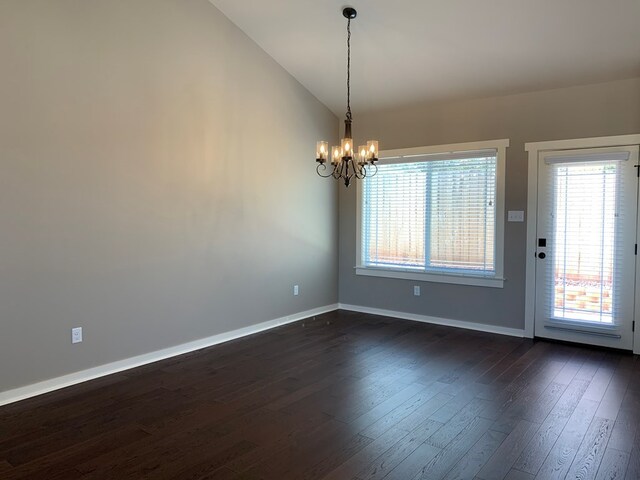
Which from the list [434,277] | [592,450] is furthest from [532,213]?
[592,450]

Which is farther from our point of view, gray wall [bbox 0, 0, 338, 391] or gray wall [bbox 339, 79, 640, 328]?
gray wall [bbox 339, 79, 640, 328]

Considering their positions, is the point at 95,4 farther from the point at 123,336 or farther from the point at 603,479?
the point at 603,479

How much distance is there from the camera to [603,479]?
2.38 m

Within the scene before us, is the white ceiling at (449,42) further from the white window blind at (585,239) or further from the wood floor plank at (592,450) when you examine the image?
the wood floor plank at (592,450)

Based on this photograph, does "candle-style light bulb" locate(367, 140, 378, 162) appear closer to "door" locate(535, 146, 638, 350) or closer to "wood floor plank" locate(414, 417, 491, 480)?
"door" locate(535, 146, 638, 350)

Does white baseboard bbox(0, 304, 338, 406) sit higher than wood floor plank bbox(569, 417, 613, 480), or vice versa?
white baseboard bbox(0, 304, 338, 406)

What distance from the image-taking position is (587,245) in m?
4.73

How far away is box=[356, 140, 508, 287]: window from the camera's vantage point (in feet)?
17.5

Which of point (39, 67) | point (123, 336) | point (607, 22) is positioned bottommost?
point (123, 336)

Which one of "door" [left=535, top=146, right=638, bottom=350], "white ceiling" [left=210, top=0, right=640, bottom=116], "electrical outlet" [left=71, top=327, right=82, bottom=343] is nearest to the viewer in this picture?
"electrical outlet" [left=71, top=327, right=82, bottom=343]

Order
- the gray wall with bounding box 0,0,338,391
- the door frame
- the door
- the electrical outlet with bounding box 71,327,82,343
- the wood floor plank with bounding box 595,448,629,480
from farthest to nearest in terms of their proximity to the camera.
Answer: the door frame → the door → the electrical outlet with bounding box 71,327,82,343 → the gray wall with bounding box 0,0,338,391 → the wood floor plank with bounding box 595,448,629,480

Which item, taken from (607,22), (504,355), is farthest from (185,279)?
(607,22)

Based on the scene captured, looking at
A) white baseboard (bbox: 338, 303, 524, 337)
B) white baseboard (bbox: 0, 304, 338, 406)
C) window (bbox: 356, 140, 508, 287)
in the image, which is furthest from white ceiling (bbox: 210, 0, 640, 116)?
white baseboard (bbox: 0, 304, 338, 406)

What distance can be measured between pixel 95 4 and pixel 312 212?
10.8ft
